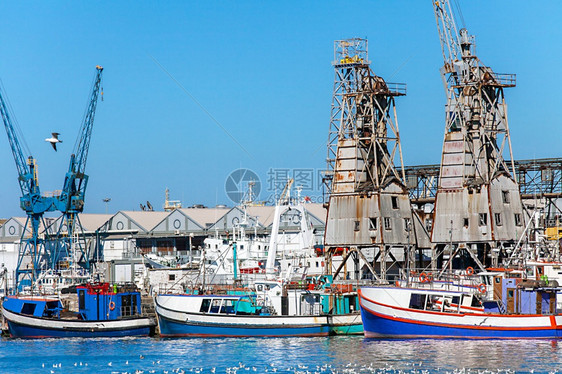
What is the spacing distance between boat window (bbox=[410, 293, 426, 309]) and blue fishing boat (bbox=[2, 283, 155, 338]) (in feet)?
62.9

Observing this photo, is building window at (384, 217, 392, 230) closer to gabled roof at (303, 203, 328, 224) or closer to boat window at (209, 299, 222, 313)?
boat window at (209, 299, 222, 313)

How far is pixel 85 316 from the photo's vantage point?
236 ft

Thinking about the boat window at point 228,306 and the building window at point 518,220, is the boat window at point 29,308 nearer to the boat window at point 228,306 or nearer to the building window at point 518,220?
the boat window at point 228,306

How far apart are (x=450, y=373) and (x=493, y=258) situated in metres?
28.2

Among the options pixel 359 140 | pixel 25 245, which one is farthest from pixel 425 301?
pixel 25 245

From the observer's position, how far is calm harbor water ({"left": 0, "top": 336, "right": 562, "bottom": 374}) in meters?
52.5

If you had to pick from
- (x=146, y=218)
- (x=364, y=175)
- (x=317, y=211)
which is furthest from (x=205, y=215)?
(x=364, y=175)

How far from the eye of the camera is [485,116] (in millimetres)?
81000

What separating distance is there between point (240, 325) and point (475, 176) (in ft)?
83.0

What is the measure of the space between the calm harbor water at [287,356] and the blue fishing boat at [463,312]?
1.11 metres

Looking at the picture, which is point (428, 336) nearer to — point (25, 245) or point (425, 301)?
point (425, 301)

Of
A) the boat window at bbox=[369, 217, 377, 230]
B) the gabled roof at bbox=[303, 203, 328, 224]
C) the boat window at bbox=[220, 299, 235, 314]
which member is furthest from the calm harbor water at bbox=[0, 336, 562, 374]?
the gabled roof at bbox=[303, 203, 328, 224]

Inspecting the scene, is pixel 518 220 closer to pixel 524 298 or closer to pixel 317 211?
pixel 524 298

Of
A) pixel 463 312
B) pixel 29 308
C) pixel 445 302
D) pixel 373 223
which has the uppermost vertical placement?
pixel 373 223
